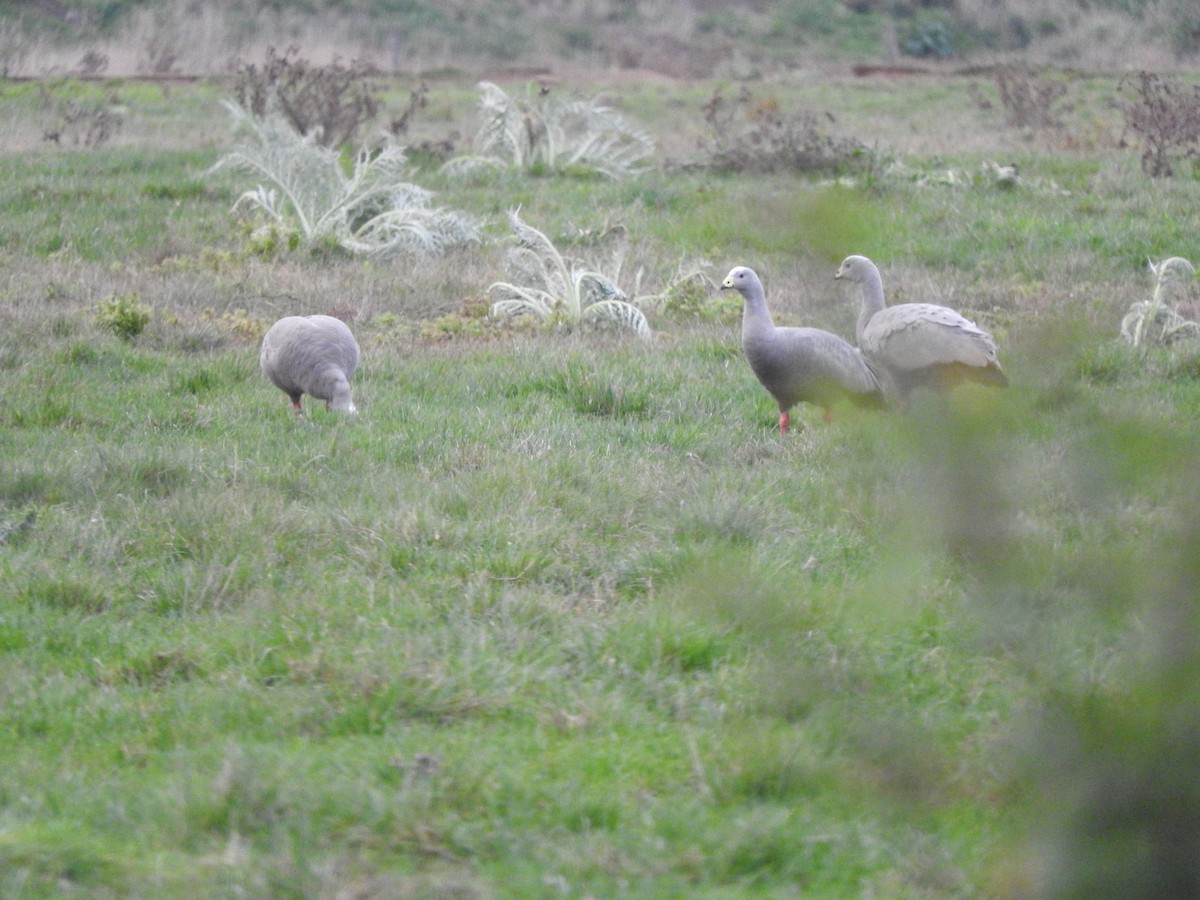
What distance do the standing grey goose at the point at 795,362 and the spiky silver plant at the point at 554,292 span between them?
88.9 inches

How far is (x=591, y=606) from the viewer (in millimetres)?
4902

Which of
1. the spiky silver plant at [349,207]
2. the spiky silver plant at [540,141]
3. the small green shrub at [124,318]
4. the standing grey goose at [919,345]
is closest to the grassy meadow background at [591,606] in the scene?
the small green shrub at [124,318]

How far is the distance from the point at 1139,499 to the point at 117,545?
4222 millimetres

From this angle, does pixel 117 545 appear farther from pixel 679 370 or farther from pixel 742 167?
pixel 742 167

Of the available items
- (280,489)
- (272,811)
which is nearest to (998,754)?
(272,811)

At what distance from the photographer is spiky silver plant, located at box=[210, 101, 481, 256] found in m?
12.0

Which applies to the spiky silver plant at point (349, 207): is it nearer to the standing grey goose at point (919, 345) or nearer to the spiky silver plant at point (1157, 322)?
the standing grey goose at point (919, 345)

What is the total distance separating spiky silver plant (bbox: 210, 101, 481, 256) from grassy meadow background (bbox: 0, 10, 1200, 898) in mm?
1409

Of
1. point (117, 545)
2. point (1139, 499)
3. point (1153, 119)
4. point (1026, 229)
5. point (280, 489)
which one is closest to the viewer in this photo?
point (1139, 499)

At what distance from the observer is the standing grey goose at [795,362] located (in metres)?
6.74

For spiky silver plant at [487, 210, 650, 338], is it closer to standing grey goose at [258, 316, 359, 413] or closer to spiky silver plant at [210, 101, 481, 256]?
spiky silver plant at [210, 101, 481, 256]

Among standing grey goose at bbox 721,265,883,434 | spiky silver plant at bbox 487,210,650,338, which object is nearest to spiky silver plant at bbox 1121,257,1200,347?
standing grey goose at bbox 721,265,883,434

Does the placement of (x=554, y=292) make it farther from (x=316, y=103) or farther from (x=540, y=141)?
(x=316, y=103)

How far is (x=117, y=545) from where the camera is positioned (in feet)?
17.4
